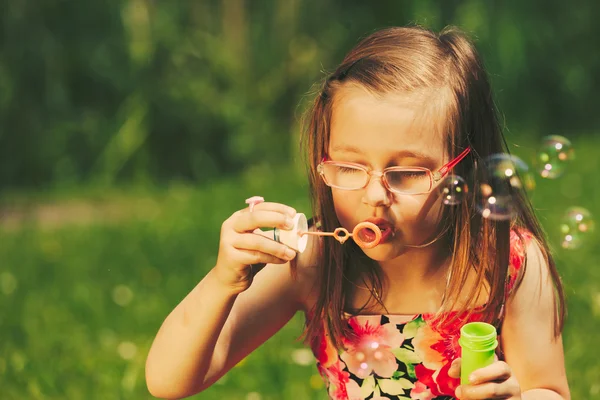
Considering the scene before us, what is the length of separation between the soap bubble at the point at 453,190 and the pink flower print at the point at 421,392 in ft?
1.36

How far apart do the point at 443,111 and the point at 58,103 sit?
4450 mm

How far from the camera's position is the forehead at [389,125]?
182 cm

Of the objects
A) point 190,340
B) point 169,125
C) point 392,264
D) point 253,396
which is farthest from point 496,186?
point 169,125

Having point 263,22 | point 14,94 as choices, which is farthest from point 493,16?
point 14,94

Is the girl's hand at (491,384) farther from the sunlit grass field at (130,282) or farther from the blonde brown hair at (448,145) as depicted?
the sunlit grass field at (130,282)

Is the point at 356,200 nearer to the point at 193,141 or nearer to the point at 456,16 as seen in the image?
the point at 193,141

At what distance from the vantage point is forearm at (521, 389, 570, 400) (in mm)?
1993

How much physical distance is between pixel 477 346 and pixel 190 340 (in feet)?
1.86

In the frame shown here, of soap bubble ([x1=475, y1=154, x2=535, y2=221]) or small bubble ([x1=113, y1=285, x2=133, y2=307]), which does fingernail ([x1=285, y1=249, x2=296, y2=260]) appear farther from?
small bubble ([x1=113, y1=285, x2=133, y2=307])

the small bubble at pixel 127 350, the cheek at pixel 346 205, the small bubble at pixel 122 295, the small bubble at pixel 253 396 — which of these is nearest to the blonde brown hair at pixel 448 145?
the cheek at pixel 346 205

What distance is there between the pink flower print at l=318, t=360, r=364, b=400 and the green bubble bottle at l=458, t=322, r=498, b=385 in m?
0.47

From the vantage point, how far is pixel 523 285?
6.72ft

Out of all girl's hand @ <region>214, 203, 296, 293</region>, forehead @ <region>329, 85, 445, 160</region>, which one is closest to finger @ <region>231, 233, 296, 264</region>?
girl's hand @ <region>214, 203, 296, 293</region>

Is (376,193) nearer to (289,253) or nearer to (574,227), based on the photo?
(289,253)
